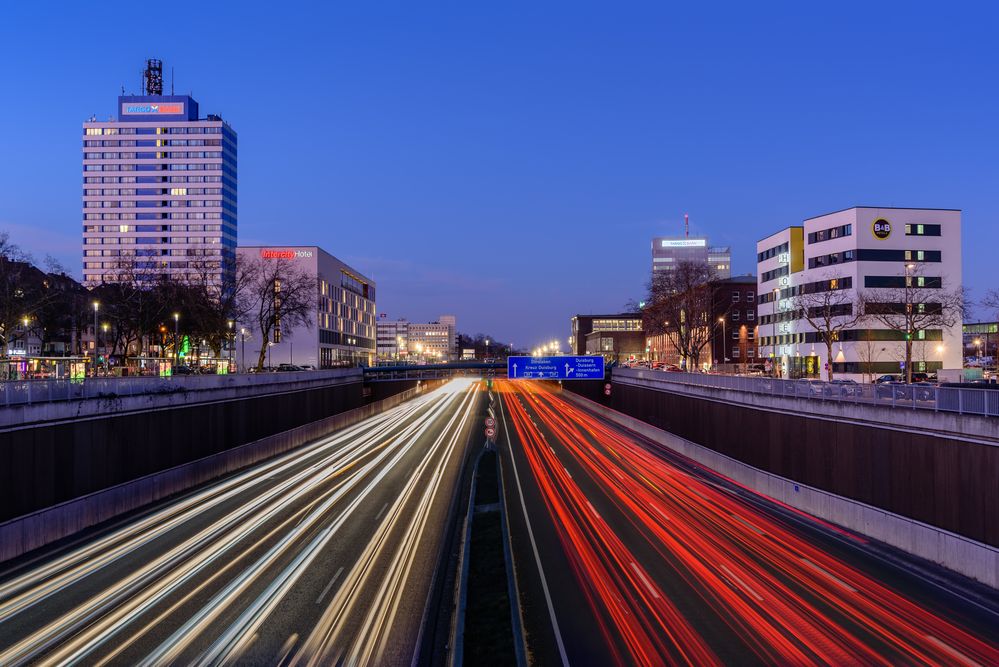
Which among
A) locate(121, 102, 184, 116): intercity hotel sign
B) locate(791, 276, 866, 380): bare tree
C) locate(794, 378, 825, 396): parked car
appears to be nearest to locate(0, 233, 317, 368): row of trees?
locate(794, 378, 825, 396): parked car

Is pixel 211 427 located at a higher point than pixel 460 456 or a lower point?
higher

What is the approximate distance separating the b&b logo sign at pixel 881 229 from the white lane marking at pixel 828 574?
226 feet

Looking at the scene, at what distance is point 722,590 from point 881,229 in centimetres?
7350

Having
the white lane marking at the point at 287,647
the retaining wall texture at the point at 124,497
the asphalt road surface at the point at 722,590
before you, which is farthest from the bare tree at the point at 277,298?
the white lane marking at the point at 287,647

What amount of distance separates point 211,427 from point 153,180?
153468mm

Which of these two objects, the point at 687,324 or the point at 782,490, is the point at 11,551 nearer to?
the point at 782,490

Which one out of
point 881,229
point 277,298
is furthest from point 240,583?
point 881,229

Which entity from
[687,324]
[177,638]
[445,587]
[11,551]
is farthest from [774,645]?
[687,324]

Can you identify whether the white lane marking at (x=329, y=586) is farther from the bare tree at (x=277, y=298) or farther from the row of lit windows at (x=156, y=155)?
the row of lit windows at (x=156, y=155)

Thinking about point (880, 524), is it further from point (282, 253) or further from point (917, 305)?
point (282, 253)

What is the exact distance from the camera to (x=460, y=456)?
157 feet

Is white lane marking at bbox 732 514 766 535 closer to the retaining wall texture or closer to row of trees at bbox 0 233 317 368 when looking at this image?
the retaining wall texture

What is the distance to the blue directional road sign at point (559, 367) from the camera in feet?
171

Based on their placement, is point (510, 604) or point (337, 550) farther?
point (337, 550)
